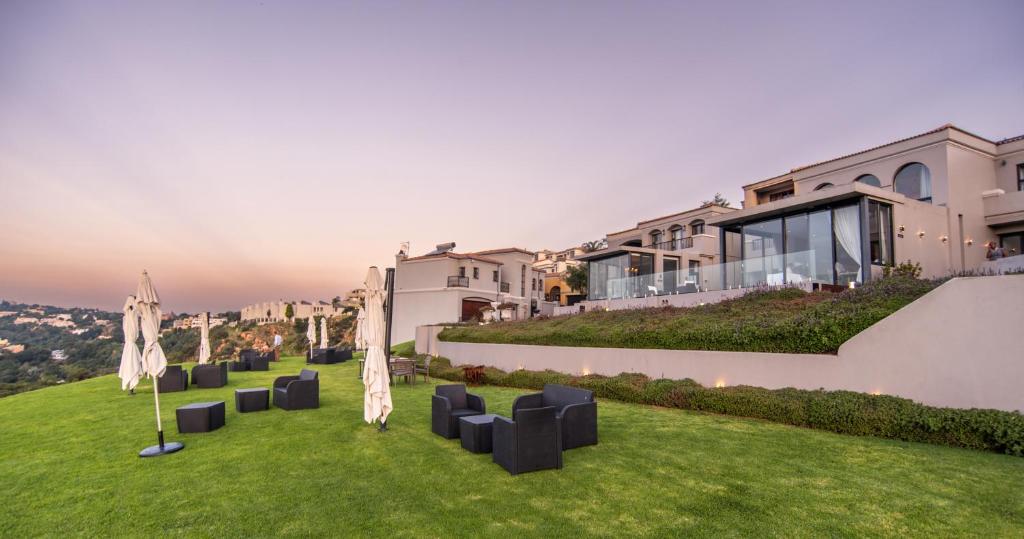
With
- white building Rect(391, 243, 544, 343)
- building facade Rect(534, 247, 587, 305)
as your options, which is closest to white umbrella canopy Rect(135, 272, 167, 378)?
white building Rect(391, 243, 544, 343)

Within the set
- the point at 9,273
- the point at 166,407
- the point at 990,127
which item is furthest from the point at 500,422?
the point at 9,273

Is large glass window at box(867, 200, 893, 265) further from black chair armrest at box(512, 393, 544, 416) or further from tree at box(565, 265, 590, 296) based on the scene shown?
tree at box(565, 265, 590, 296)

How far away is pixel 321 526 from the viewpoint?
14.0ft

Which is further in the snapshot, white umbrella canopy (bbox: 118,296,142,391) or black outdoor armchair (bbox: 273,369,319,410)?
white umbrella canopy (bbox: 118,296,142,391)

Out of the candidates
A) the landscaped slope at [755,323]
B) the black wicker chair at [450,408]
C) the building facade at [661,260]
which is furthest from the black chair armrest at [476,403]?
the building facade at [661,260]

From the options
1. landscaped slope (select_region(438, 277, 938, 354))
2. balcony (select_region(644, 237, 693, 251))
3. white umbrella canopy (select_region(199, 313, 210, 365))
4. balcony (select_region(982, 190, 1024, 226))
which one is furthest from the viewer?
balcony (select_region(644, 237, 693, 251))

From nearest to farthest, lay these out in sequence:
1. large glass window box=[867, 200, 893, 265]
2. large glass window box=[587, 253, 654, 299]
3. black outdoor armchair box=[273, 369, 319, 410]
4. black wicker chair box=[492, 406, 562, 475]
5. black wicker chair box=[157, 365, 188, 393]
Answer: black wicker chair box=[492, 406, 562, 475] < black outdoor armchair box=[273, 369, 319, 410] < black wicker chair box=[157, 365, 188, 393] < large glass window box=[867, 200, 893, 265] < large glass window box=[587, 253, 654, 299]

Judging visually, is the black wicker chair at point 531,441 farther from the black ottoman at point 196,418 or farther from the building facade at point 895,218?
→ the building facade at point 895,218

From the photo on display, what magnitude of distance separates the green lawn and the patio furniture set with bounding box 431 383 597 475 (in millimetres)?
219

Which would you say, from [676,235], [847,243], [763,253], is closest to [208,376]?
[763,253]

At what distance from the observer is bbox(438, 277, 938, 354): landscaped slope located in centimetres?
933

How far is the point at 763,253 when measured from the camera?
18.3 meters

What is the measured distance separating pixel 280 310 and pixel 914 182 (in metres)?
77.3

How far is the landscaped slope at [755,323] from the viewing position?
9.33 metres
